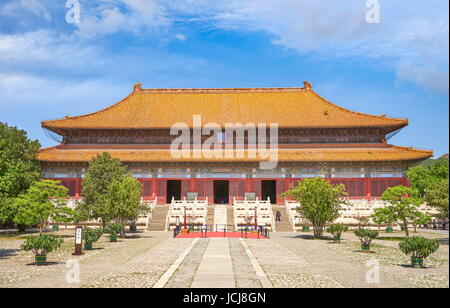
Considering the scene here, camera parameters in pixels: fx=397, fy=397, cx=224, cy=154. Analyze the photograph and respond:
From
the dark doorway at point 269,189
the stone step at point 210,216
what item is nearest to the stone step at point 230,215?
the stone step at point 210,216

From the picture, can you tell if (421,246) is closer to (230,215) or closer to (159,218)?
(230,215)

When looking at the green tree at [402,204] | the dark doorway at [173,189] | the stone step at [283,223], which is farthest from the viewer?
the dark doorway at [173,189]

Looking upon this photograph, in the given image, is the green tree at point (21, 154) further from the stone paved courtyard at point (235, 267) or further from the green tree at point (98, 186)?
the stone paved courtyard at point (235, 267)

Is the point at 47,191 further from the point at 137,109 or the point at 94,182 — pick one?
the point at 137,109

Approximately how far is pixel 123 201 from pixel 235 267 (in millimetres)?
14439

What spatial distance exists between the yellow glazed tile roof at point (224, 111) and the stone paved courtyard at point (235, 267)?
76.6 feet

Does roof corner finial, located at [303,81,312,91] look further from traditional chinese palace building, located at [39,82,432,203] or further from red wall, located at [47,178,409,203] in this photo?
red wall, located at [47,178,409,203]

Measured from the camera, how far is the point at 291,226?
106 ft

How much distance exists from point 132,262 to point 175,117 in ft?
101

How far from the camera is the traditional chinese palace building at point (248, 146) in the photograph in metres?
39.8

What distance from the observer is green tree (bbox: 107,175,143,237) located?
85.8 feet

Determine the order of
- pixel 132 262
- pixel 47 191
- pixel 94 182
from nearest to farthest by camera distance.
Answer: pixel 132 262, pixel 47 191, pixel 94 182

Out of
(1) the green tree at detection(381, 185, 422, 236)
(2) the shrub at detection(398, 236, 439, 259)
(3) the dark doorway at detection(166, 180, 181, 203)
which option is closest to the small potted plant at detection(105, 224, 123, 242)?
(2) the shrub at detection(398, 236, 439, 259)
